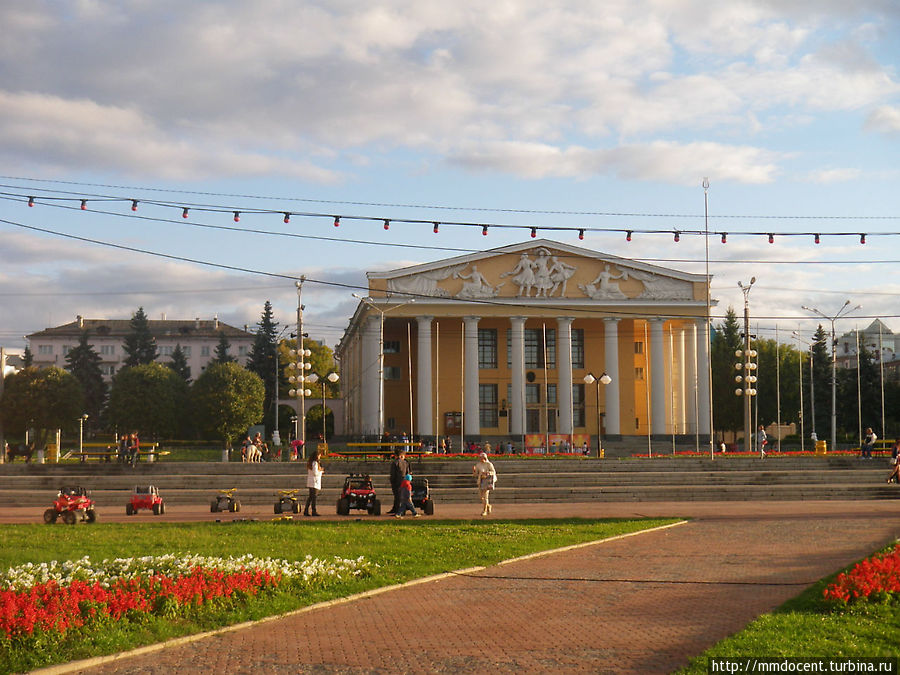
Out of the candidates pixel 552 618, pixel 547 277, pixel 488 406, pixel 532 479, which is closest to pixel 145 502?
pixel 532 479

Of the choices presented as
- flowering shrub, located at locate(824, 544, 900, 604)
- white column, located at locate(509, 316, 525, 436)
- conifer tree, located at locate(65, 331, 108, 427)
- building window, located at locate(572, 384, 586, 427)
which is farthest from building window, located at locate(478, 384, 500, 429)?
flowering shrub, located at locate(824, 544, 900, 604)

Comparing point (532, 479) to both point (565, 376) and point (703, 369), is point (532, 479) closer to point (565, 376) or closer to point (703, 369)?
point (565, 376)

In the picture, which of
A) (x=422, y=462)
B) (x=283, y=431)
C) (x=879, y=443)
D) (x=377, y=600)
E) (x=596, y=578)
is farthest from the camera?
(x=283, y=431)

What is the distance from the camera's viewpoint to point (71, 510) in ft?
75.5

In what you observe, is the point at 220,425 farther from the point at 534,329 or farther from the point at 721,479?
the point at 721,479

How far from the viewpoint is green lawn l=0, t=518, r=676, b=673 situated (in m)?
9.69

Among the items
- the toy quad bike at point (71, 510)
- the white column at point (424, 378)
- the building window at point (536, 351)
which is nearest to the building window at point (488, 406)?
the building window at point (536, 351)

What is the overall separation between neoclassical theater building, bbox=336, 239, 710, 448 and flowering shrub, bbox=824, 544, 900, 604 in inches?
2006

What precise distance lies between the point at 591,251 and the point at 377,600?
5603cm

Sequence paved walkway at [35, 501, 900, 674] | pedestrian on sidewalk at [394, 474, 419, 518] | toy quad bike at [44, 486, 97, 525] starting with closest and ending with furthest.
Result: paved walkway at [35, 501, 900, 674] < toy quad bike at [44, 486, 97, 525] < pedestrian on sidewalk at [394, 474, 419, 518]

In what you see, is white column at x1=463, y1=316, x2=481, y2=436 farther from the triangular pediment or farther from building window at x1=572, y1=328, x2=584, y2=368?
building window at x1=572, y1=328, x2=584, y2=368

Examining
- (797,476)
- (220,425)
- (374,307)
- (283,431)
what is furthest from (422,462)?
(283,431)

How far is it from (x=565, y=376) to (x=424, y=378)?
9387mm

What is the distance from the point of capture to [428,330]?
217ft
